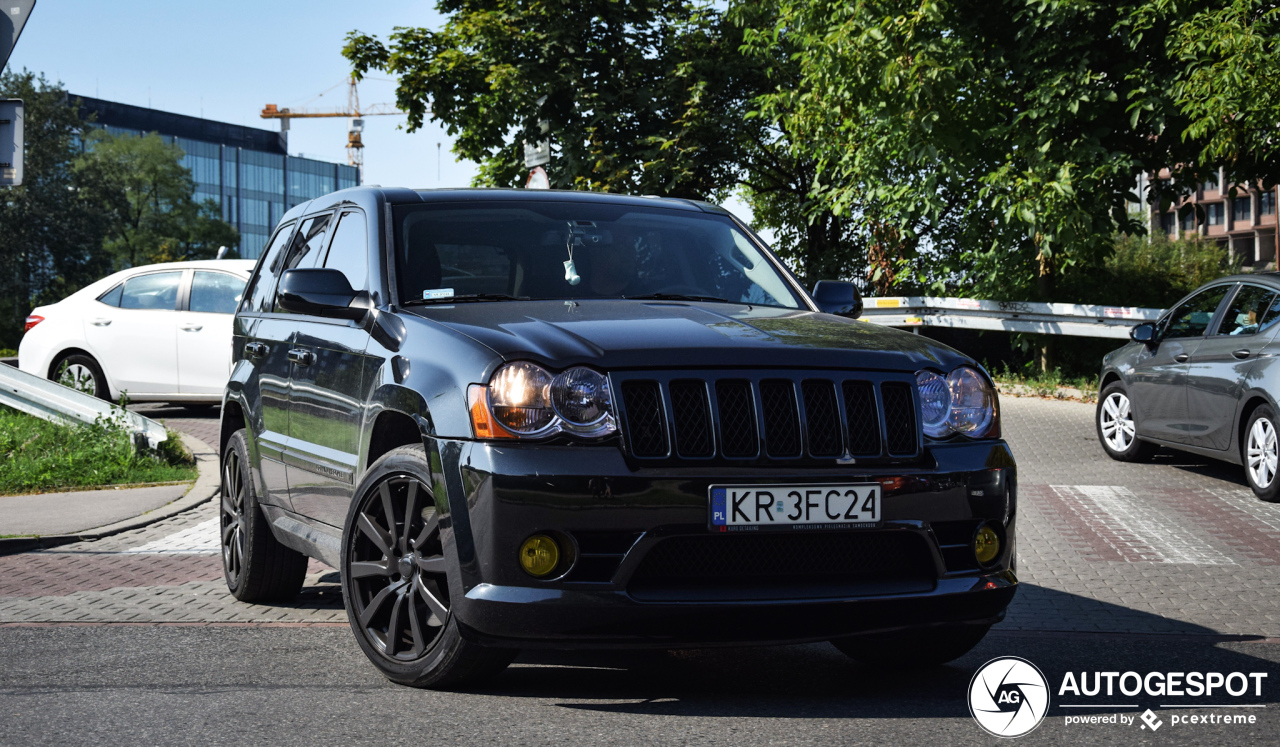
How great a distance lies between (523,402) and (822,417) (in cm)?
92

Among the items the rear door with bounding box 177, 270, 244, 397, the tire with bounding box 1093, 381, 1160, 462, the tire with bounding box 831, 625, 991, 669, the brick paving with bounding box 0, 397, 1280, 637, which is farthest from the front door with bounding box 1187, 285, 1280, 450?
the rear door with bounding box 177, 270, 244, 397

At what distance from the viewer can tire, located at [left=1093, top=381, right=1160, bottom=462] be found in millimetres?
12352

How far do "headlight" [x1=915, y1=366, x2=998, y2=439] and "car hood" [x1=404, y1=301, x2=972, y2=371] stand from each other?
52 mm

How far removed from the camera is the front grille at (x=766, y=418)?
418 centimetres

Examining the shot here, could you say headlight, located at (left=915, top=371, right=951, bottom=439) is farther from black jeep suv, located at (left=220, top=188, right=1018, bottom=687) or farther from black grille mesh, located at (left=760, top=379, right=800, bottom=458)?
black grille mesh, located at (left=760, top=379, right=800, bottom=458)

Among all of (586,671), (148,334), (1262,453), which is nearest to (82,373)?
(148,334)

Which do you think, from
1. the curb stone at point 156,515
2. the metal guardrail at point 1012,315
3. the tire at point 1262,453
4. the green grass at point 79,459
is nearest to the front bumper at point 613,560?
the curb stone at point 156,515

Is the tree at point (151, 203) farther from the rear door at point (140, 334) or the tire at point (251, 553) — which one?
the tire at point (251, 553)

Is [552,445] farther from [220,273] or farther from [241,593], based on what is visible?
[220,273]

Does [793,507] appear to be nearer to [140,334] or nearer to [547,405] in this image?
[547,405]

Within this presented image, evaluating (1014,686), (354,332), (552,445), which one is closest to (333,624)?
(354,332)

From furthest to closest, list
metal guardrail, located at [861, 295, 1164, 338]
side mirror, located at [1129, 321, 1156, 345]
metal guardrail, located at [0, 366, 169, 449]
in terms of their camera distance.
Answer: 1. metal guardrail, located at [861, 295, 1164, 338]
2. metal guardrail, located at [0, 366, 169, 449]
3. side mirror, located at [1129, 321, 1156, 345]

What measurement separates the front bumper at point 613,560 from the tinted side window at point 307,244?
230 centimetres

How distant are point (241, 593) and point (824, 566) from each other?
3337 millimetres
